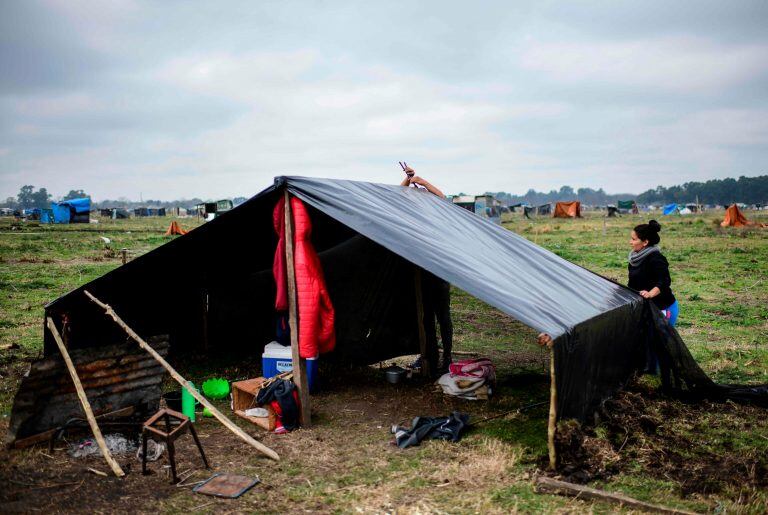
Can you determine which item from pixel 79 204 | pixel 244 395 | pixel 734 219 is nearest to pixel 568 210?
pixel 734 219

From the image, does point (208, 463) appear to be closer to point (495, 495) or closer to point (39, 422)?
point (39, 422)

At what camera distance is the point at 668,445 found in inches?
178

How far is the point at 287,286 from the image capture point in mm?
5434

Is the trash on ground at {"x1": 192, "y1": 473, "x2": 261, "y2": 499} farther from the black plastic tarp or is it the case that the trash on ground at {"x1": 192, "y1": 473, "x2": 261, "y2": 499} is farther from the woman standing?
the woman standing

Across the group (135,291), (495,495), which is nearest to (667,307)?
(495,495)

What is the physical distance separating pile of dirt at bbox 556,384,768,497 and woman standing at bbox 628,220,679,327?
3.89 feet

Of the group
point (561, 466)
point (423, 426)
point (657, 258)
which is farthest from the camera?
point (657, 258)

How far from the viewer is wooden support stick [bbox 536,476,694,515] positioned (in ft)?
11.3

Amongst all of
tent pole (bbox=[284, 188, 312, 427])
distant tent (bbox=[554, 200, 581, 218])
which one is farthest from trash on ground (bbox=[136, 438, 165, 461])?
distant tent (bbox=[554, 200, 581, 218])

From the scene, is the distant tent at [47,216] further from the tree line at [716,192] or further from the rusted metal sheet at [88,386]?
the tree line at [716,192]

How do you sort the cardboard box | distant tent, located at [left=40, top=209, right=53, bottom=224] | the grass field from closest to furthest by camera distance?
the grass field < the cardboard box < distant tent, located at [left=40, top=209, right=53, bottom=224]

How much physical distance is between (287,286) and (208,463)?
1744 millimetres

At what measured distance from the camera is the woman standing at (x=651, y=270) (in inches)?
239

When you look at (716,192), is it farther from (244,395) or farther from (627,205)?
(244,395)
